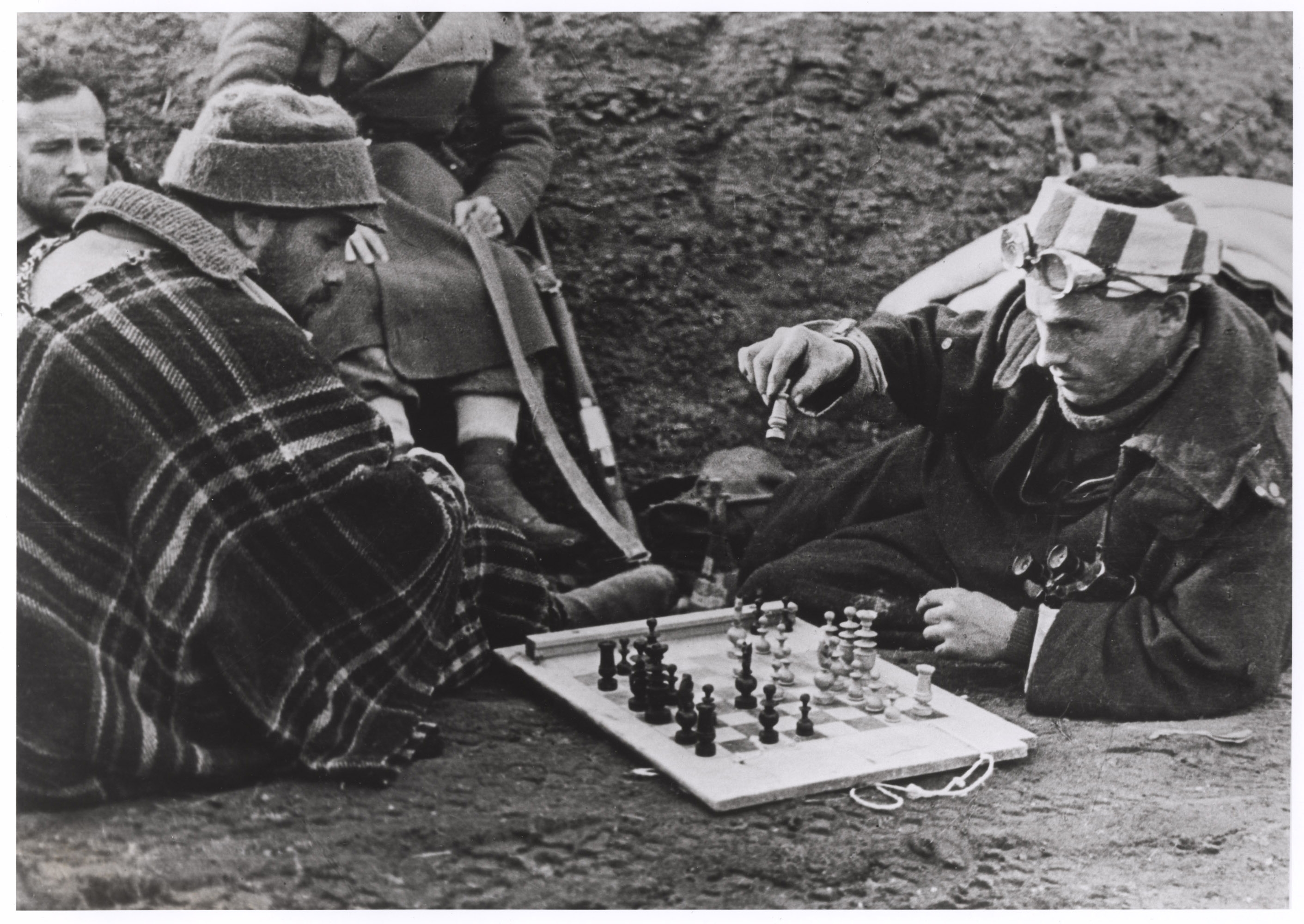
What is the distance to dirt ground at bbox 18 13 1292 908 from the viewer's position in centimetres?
317

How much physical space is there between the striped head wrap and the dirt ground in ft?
2.04

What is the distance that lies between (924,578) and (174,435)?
7.31 feet

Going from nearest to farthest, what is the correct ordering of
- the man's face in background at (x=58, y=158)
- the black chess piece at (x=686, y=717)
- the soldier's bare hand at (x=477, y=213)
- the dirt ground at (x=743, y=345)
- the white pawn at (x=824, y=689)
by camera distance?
1. the dirt ground at (x=743, y=345)
2. the black chess piece at (x=686, y=717)
3. the man's face in background at (x=58, y=158)
4. the white pawn at (x=824, y=689)
5. the soldier's bare hand at (x=477, y=213)

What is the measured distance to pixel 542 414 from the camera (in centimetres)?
415

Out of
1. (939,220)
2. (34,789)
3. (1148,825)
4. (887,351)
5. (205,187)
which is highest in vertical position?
(205,187)

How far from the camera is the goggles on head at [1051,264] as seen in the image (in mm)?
3648

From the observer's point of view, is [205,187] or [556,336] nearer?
[205,187]

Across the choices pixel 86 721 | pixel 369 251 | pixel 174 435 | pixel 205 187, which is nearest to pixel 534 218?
pixel 369 251

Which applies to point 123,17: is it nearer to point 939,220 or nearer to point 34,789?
point 34,789

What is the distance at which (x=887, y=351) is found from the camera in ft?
13.4

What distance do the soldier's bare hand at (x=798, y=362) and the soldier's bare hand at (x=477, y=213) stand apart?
3.02ft

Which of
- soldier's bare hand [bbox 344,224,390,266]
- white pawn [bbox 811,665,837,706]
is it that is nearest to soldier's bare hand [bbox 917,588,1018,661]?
white pawn [bbox 811,665,837,706]

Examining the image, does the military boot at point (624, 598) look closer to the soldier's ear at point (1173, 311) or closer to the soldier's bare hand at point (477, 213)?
the soldier's bare hand at point (477, 213)

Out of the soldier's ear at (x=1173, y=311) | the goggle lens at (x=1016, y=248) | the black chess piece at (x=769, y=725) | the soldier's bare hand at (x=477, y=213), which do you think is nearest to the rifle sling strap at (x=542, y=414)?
the soldier's bare hand at (x=477, y=213)
